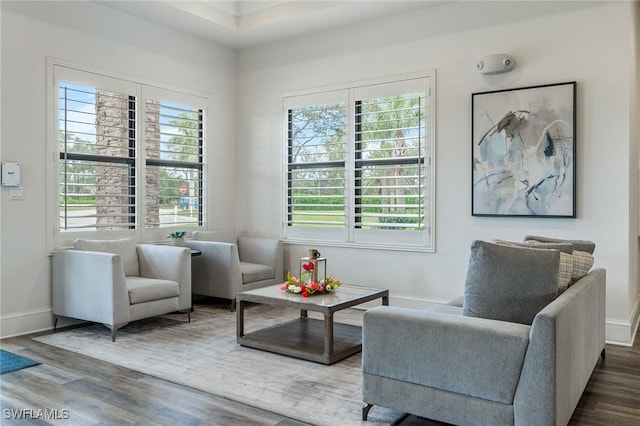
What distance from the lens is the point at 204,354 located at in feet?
13.1

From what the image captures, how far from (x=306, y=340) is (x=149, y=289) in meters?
1.55

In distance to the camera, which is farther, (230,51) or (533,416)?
(230,51)

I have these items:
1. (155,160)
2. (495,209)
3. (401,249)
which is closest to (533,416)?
(495,209)

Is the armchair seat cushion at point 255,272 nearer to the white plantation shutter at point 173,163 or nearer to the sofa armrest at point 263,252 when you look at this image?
the sofa armrest at point 263,252

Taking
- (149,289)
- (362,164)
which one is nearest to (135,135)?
(149,289)

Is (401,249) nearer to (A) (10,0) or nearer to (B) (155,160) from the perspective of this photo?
(B) (155,160)

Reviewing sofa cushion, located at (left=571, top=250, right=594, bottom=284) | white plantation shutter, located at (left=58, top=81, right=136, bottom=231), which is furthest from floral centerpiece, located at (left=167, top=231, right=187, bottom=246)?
sofa cushion, located at (left=571, top=250, right=594, bottom=284)

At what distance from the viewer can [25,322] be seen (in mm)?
4582

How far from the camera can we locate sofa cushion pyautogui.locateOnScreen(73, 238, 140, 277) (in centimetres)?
475

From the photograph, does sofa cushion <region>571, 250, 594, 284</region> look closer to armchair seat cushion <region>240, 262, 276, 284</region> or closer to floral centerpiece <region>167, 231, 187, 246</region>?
armchair seat cushion <region>240, 262, 276, 284</region>

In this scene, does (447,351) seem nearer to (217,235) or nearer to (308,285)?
(308,285)

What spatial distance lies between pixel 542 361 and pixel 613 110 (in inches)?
120

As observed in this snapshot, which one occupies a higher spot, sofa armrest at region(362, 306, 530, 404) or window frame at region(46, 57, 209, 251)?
window frame at region(46, 57, 209, 251)

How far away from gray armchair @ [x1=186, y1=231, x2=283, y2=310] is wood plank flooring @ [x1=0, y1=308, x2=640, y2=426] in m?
1.94
